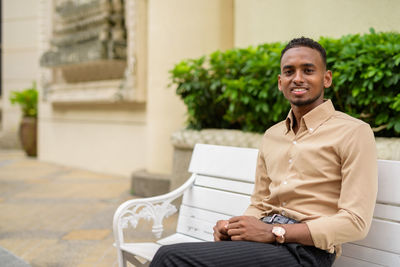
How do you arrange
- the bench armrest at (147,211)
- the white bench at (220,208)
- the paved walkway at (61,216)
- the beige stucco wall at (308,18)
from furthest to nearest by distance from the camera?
1. the beige stucco wall at (308,18)
2. the paved walkway at (61,216)
3. the bench armrest at (147,211)
4. the white bench at (220,208)

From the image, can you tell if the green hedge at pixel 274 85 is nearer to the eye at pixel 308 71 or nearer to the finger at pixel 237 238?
the eye at pixel 308 71

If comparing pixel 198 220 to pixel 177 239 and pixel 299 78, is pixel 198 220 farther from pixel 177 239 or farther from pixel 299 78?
pixel 299 78

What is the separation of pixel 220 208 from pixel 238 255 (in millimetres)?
A: 927

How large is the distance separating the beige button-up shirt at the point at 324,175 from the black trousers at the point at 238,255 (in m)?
0.09

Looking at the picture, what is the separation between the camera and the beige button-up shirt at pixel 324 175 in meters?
1.55

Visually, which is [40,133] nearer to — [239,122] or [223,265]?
[239,122]

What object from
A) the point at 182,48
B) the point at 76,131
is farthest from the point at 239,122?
the point at 76,131

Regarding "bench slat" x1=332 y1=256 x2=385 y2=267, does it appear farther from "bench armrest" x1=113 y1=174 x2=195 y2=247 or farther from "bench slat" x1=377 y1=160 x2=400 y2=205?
"bench armrest" x1=113 y1=174 x2=195 y2=247

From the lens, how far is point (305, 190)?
1.71m

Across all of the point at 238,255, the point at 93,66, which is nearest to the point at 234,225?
the point at 238,255

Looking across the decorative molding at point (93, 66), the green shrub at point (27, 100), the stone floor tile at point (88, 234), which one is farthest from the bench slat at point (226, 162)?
the green shrub at point (27, 100)

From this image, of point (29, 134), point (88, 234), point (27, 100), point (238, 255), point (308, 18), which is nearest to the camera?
point (238, 255)

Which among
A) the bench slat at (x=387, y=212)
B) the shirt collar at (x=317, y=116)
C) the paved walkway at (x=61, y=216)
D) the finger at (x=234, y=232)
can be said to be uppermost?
the shirt collar at (x=317, y=116)

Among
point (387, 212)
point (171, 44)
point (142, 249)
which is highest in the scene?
point (171, 44)
